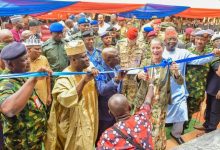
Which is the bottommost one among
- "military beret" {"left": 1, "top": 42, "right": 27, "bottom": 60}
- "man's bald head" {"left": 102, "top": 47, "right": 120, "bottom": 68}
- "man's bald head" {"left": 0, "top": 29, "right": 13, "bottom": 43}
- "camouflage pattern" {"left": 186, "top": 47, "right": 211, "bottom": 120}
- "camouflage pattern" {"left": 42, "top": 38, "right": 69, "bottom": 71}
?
"camouflage pattern" {"left": 186, "top": 47, "right": 211, "bottom": 120}

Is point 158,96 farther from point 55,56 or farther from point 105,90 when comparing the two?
point 55,56

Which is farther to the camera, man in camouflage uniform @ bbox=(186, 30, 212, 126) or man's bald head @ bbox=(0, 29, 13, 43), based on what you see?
man in camouflage uniform @ bbox=(186, 30, 212, 126)

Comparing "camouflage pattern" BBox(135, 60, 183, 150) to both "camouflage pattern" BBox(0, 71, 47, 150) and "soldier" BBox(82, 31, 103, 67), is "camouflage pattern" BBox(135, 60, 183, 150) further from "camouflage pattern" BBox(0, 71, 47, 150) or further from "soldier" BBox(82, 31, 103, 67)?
"camouflage pattern" BBox(0, 71, 47, 150)

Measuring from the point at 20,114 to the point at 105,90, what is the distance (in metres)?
1.27

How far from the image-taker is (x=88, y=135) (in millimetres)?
3754

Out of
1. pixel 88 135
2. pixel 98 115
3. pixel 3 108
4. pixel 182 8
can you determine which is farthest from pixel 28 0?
pixel 182 8

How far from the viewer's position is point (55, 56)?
586 cm

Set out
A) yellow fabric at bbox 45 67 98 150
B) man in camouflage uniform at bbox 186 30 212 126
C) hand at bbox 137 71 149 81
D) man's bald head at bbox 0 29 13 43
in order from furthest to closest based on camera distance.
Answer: man in camouflage uniform at bbox 186 30 212 126 → man's bald head at bbox 0 29 13 43 → hand at bbox 137 71 149 81 → yellow fabric at bbox 45 67 98 150

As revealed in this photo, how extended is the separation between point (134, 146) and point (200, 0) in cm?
592

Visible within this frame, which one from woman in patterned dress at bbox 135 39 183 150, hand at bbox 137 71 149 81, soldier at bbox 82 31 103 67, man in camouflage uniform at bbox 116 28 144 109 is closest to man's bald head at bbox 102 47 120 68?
hand at bbox 137 71 149 81

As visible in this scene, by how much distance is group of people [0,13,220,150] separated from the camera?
298 cm

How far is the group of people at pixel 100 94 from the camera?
2.98 metres

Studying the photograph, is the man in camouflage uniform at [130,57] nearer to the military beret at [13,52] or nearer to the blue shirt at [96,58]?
the blue shirt at [96,58]

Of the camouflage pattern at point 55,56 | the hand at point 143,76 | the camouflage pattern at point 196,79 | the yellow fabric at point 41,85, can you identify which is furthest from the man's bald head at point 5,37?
the camouflage pattern at point 196,79
